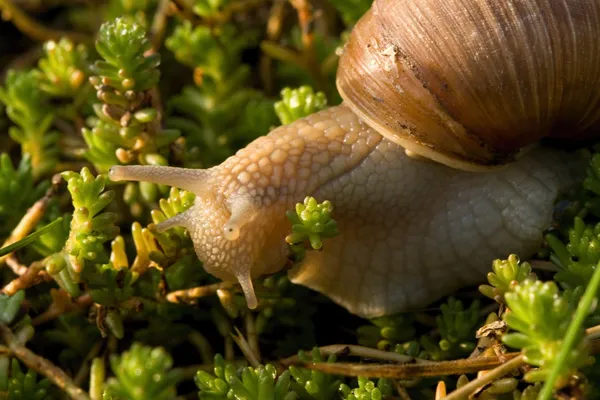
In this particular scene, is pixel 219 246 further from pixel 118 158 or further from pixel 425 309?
pixel 425 309

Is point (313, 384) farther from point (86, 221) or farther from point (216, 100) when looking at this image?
point (216, 100)

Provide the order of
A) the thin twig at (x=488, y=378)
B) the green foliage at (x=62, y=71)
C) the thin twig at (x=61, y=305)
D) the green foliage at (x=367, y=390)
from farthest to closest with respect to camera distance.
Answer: the green foliage at (x=62, y=71), the thin twig at (x=61, y=305), the green foliage at (x=367, y=390), the thin twig at (x=488, y=378)

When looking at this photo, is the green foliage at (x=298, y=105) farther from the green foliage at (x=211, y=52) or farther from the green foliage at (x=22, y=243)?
the green foliage at (x=22, y=243)

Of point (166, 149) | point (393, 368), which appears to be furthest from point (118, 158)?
point (393, 368)

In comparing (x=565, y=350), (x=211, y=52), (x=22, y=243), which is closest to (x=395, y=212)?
(x=565, y=350)

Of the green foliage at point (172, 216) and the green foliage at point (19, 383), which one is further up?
the green foliage at point (172, 216)

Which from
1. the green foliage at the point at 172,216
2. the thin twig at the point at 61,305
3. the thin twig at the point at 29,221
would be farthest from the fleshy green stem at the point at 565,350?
the thin twig at the point at 29,221
